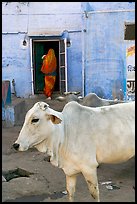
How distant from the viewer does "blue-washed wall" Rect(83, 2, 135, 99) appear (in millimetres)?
8586

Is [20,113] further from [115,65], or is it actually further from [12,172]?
[12,172]

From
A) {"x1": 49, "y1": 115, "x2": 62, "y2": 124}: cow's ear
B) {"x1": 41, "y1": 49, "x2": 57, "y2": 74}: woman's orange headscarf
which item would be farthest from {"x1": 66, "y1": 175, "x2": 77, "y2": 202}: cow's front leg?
{"x1": 41, "y1": 49, "x2": 57, "y2": 74}: woman's orange headscarf

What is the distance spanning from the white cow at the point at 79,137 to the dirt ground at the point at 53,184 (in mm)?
686

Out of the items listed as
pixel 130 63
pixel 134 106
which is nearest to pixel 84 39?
pixel 130 63

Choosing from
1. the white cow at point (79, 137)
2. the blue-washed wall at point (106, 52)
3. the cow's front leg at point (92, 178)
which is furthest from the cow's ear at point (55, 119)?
the blue-washed wall at point (106, 52)

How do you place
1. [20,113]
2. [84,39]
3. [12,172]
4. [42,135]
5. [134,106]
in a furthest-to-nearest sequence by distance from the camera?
1. [84,39]
2. [20,113]
3. [12,172]
4. [134,106]
5. [42,135]

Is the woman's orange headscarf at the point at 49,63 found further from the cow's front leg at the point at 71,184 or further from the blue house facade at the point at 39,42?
the cow's front leg at the point at 71,184

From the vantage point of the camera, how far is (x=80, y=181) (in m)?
4.62

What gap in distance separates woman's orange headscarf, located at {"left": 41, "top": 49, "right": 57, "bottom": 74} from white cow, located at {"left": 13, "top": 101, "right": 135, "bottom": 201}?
7952mm

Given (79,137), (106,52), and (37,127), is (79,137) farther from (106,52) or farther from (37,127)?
(106,52)

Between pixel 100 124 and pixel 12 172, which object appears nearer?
pixel 100 124

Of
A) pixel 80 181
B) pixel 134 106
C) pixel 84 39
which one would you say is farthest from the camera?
pixel 84 39

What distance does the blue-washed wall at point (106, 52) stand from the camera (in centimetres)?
859

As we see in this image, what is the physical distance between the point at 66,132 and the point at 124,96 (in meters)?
4.73
